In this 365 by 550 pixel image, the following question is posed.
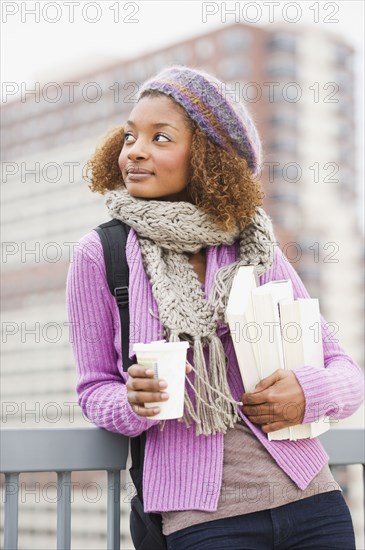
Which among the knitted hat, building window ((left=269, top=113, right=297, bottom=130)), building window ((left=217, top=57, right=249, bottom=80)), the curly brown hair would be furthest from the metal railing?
building window ((left=269, top=113, right=297, bottom=130))

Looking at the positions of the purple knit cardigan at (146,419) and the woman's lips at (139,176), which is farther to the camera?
Answer: the woman's lips at (139,176)

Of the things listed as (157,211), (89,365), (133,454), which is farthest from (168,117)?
(133,454)

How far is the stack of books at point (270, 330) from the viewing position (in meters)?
1.50

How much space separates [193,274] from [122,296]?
15 cm

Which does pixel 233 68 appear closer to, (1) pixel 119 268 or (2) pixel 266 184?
(2) pixel 266 184

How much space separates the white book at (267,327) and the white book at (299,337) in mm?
24

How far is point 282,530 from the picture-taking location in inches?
57.8

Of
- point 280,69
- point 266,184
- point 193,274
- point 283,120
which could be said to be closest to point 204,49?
point 280,69

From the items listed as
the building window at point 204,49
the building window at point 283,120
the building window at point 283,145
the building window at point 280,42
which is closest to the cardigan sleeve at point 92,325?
the building window at point 204,49

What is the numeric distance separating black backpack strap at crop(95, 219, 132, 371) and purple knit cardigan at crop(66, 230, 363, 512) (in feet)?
0.04

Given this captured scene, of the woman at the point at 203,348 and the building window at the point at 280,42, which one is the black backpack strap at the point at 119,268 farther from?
the building window at the point at 280,42

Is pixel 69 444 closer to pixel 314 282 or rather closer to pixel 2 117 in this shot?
pixel 314 282

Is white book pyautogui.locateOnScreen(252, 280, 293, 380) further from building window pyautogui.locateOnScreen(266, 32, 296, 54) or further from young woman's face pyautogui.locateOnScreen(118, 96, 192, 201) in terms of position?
building window pyautogui.locateOnScreen(266, 32, 296, 54)

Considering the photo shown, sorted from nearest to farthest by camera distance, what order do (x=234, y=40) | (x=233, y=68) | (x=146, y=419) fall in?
(x=146, y=419), (x=233, y=68), (x=234, y=40)
